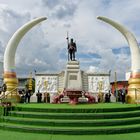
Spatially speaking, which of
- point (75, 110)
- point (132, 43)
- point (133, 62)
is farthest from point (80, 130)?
point (132, 43)

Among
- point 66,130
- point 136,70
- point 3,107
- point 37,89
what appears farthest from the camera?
point 37,89

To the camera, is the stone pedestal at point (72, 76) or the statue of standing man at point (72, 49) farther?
the statue of standing man at point (72, 49)

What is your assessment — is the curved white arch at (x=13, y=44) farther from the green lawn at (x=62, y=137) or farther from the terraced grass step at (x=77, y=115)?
the green lawn at (x=62, y=137)

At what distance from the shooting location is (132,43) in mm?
25234

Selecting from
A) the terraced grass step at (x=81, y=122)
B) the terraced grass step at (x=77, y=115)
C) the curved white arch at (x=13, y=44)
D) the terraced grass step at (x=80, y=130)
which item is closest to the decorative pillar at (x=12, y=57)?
the curved white arch at (x=13, y=44)

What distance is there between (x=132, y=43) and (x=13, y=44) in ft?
35.8

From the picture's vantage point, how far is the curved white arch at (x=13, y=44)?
2502 cm

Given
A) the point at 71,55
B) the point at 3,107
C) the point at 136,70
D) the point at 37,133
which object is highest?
the point at 71,55

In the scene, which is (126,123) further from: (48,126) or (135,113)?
(48,126)

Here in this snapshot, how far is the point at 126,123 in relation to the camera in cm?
1214

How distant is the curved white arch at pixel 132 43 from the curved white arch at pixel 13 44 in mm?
6367

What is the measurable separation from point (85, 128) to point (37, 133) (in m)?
1.98

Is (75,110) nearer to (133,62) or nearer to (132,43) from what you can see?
(133,62)

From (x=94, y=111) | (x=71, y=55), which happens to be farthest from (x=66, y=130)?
(x=71, y=55)
